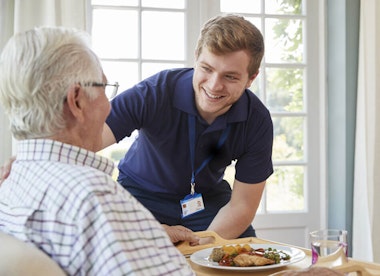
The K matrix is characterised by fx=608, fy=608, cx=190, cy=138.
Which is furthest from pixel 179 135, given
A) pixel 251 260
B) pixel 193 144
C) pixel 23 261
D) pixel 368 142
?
pixel 368 142

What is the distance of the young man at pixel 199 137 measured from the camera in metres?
2.25

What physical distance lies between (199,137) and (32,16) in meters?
1.39

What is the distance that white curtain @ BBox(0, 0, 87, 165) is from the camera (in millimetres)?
3197

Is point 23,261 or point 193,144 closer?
point 23,261

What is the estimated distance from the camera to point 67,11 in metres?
3.26

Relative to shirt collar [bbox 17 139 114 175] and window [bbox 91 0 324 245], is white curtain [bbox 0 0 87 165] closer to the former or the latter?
window [bbox 91 0 324 245]

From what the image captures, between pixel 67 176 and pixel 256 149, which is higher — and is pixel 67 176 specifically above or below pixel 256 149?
above

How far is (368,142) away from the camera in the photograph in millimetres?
3670

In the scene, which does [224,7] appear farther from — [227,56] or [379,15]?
[227,56]

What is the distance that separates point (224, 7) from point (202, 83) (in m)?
1.73

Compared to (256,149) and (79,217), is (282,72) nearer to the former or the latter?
(256,149)

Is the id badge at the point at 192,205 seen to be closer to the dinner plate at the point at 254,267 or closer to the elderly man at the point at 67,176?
the dinner plate at the point at 254,267

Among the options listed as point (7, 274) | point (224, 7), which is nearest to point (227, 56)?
point (7, 274)

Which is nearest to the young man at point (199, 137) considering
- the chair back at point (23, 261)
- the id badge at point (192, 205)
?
the id badge at point (192, 205)
